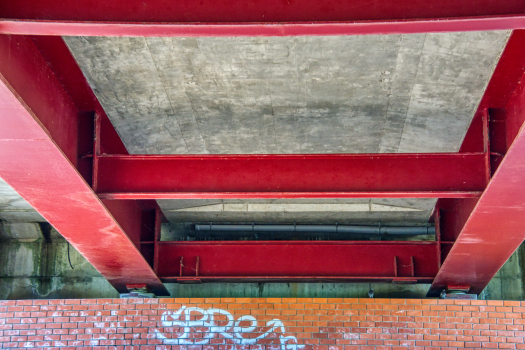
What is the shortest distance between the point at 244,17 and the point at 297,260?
657cm

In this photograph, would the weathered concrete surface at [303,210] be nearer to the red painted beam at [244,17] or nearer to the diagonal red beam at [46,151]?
the diagonal red beam at [46,151]

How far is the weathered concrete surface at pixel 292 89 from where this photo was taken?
5.99 metres

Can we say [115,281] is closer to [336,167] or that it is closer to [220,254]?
[220,254]

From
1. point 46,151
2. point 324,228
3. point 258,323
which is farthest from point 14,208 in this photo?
point 324,228

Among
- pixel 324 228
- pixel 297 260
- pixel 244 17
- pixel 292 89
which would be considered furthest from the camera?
pixel 324 228

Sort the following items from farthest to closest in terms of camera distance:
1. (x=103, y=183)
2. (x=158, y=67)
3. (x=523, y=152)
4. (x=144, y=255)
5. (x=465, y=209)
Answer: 1. (x=144, y=255)
2. (x=465, y=209)
3. (x=103, y=183)
4. (x=158, y=67)
5. (x=523, y=152)

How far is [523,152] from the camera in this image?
18.5ft

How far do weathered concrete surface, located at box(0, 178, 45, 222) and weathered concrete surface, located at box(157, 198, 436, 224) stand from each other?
8.77ft

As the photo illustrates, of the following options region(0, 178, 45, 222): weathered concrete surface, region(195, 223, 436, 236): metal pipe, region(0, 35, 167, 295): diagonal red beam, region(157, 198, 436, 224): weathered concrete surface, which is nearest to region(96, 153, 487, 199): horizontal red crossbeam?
region(0, 35, 167, 295): diagonal red beam

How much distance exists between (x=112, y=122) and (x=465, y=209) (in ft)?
17.2

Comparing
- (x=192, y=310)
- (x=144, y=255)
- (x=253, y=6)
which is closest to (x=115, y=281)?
(x=144, y=255)

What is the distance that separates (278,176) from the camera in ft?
23.4

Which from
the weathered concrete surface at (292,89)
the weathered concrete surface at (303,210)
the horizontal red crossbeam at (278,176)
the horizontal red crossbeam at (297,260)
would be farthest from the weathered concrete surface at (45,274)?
the horizontal red crossbeam at (278,176)

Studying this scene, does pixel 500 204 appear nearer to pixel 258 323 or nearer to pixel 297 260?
pixel 297 260
